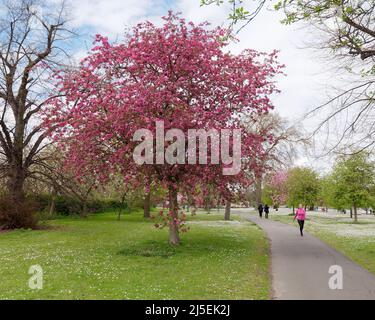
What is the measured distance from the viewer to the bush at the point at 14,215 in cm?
2453

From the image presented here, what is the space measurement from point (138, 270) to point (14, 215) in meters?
16.3

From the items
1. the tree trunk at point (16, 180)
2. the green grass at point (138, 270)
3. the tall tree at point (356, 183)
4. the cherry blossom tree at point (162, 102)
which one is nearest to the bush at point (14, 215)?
the tree trunk at point (16, 180)

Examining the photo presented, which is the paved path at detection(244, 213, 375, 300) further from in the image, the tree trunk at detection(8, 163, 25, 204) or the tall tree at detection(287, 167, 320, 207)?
the tall tree at detection(287, 167, 320, 207)

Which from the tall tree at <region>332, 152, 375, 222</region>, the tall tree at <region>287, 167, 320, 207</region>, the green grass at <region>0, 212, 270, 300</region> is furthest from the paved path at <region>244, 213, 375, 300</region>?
the tall tree at <region>287, 167, 320, 207</region>

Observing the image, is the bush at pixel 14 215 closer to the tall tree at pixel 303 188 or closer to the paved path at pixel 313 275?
the paved path at pixel 313 275

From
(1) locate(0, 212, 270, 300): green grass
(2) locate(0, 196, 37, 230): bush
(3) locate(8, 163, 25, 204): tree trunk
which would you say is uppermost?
(3) locate(8, 163, 25, 204): tree trunk

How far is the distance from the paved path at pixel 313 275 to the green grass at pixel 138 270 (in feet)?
1.43

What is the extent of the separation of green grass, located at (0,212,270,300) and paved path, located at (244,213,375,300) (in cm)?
43

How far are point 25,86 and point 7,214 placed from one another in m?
9.20

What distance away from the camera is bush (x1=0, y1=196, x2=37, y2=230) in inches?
966

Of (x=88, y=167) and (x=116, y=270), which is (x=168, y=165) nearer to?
(x=88, y=167)

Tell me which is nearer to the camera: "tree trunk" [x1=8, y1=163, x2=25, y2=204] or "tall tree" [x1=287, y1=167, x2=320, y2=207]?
"tree trunk" [x1=8, y1=163, x2=25, y2=204]

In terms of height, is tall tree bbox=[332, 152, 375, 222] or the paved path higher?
tall tree bbox=[332, 152, 375, 222]
